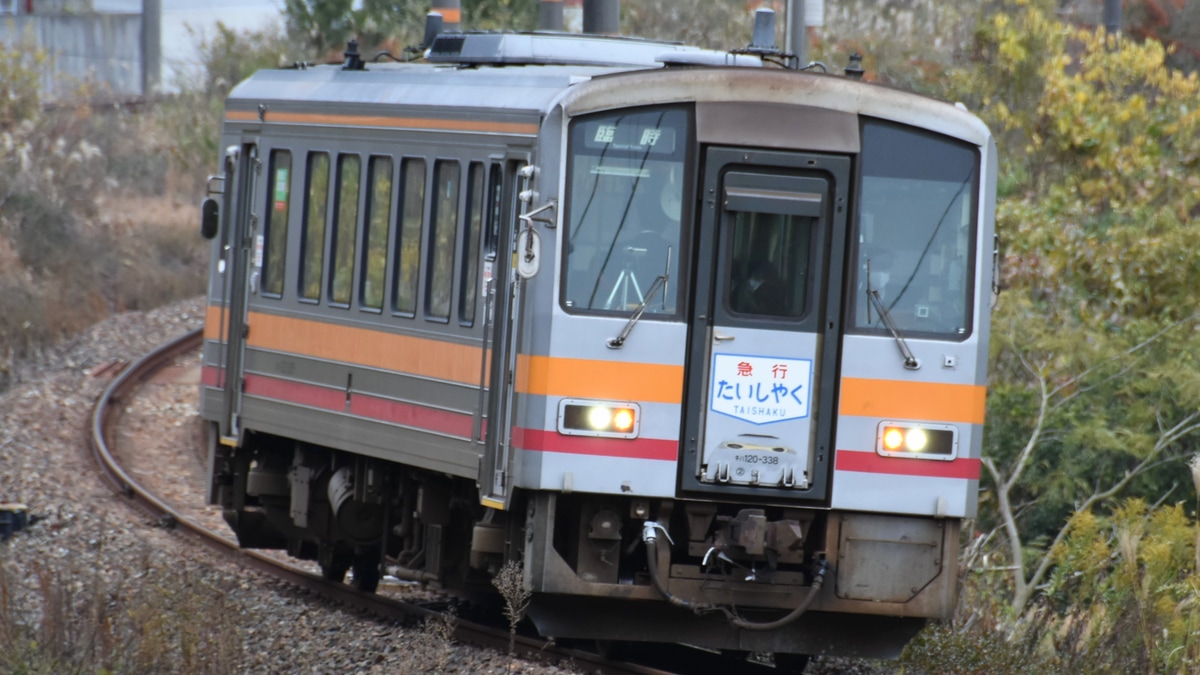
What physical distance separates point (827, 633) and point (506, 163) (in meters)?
2.80

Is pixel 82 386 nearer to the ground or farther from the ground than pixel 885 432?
nearer to the ground

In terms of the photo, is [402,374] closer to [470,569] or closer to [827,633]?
[470,569]

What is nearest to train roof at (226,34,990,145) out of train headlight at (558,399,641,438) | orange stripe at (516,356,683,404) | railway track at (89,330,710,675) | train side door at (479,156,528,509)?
train side door at (479,156,528,509)

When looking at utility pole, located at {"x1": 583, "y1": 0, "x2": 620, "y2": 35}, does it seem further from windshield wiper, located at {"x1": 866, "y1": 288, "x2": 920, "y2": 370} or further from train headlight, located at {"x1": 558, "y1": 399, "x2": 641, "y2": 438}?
train headlight, located at {"x1": 558, "y1": 399, "x2": 641, "y2": 438}

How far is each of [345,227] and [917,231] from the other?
3.48m

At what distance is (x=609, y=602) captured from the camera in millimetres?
8852

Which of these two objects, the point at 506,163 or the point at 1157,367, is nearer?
the point at 506,163

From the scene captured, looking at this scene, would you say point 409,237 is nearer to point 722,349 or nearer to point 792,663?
point 722,349

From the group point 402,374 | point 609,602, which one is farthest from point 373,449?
point 609,602

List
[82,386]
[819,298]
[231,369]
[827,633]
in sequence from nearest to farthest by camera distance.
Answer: [819,298] < [827,633] < [231,369] < [82,386]

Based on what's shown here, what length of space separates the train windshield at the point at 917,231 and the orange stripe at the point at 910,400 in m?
0.26

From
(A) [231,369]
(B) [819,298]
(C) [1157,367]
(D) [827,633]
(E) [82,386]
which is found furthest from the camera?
(E) [82,386]

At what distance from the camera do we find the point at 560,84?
865cm

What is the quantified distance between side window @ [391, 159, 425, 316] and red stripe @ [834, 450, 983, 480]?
8.42ft
